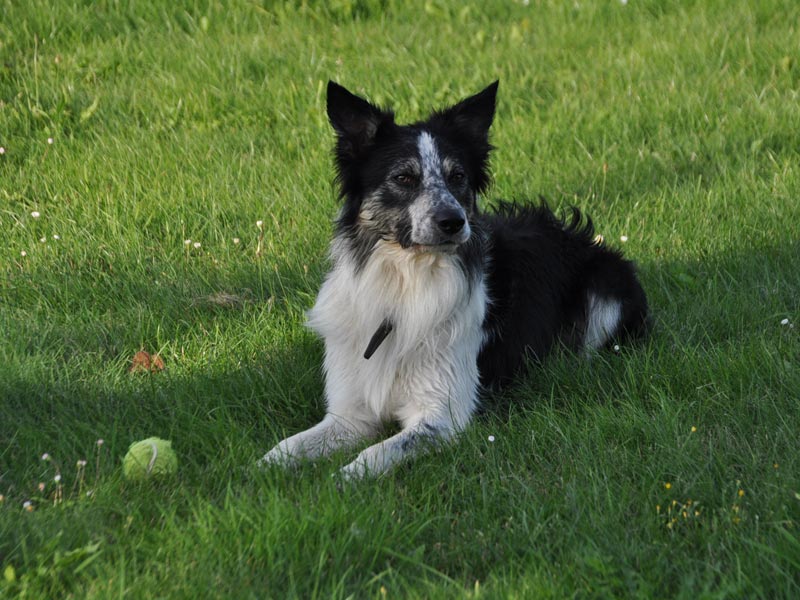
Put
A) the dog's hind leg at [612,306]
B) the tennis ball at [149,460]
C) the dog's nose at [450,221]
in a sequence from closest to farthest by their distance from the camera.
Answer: the tennis ball at [149,460], the dog's nose at [450,221], the dog's hind leg at [612,306]

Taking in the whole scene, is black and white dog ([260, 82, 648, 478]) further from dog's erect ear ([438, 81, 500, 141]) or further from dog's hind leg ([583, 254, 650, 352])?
dog's hind leg ([583, 254, 650, 352])

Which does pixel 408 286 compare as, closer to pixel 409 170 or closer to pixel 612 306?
pixel 409 170

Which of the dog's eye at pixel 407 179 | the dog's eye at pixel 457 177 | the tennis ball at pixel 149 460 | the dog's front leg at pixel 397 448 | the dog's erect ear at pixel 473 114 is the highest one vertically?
the dog's erect ear at pixel 473 114

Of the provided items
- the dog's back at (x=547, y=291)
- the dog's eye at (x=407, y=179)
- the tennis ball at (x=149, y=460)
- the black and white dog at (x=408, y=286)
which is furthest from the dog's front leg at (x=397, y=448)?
the dog's eye at (x=407, y=179)

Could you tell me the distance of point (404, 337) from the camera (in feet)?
13.8

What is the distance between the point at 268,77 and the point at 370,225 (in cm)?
362

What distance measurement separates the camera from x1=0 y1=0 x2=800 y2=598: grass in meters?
3.03

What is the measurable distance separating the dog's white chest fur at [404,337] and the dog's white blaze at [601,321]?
923 millimetres

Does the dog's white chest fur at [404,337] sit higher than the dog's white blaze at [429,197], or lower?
lower

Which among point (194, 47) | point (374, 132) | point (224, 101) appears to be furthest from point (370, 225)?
point (194, 47)

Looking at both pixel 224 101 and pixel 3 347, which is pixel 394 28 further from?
pixel 3 347

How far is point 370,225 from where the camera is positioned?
414 centimetres

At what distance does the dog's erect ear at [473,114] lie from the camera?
428cm

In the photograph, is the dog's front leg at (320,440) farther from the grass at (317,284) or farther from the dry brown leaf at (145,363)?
the dry brown leaf at (145,363)
